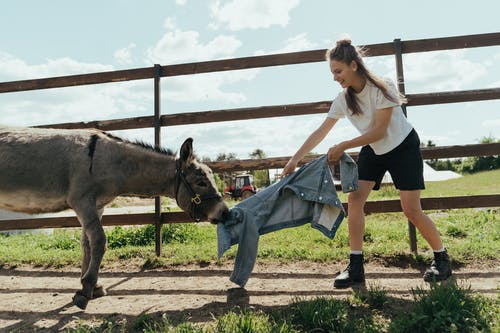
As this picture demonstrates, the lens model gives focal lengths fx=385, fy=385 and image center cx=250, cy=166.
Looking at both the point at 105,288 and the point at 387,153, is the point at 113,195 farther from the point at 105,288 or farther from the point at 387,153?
the point at 387,153

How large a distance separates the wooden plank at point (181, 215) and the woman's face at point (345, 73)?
2116 millimetres

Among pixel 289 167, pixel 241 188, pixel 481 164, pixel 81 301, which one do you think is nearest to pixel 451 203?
pixel 289 167

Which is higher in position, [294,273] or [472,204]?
[472,204]

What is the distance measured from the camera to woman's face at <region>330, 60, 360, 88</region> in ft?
12.1

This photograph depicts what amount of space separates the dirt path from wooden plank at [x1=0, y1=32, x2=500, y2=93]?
2.96 metres

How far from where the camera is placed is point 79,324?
338 cm

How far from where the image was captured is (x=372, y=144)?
3.95 metres

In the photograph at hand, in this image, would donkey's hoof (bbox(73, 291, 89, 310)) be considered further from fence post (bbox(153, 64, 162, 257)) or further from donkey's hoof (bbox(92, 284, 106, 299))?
fence post (bbox(153, 64, 162, 257))

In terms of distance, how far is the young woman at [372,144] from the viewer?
3.69m

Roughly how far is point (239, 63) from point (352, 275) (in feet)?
11.4

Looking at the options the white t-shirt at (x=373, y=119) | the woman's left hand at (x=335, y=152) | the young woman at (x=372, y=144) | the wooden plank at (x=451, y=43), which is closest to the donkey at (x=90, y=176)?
the young woman at (x=372, y=144)

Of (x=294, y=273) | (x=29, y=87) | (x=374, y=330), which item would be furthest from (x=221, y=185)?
(x=374, y=330)

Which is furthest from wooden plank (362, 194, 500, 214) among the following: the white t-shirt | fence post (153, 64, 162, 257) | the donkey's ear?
fence post (153, 64, 162, 257)

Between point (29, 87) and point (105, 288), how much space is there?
13.0ft
